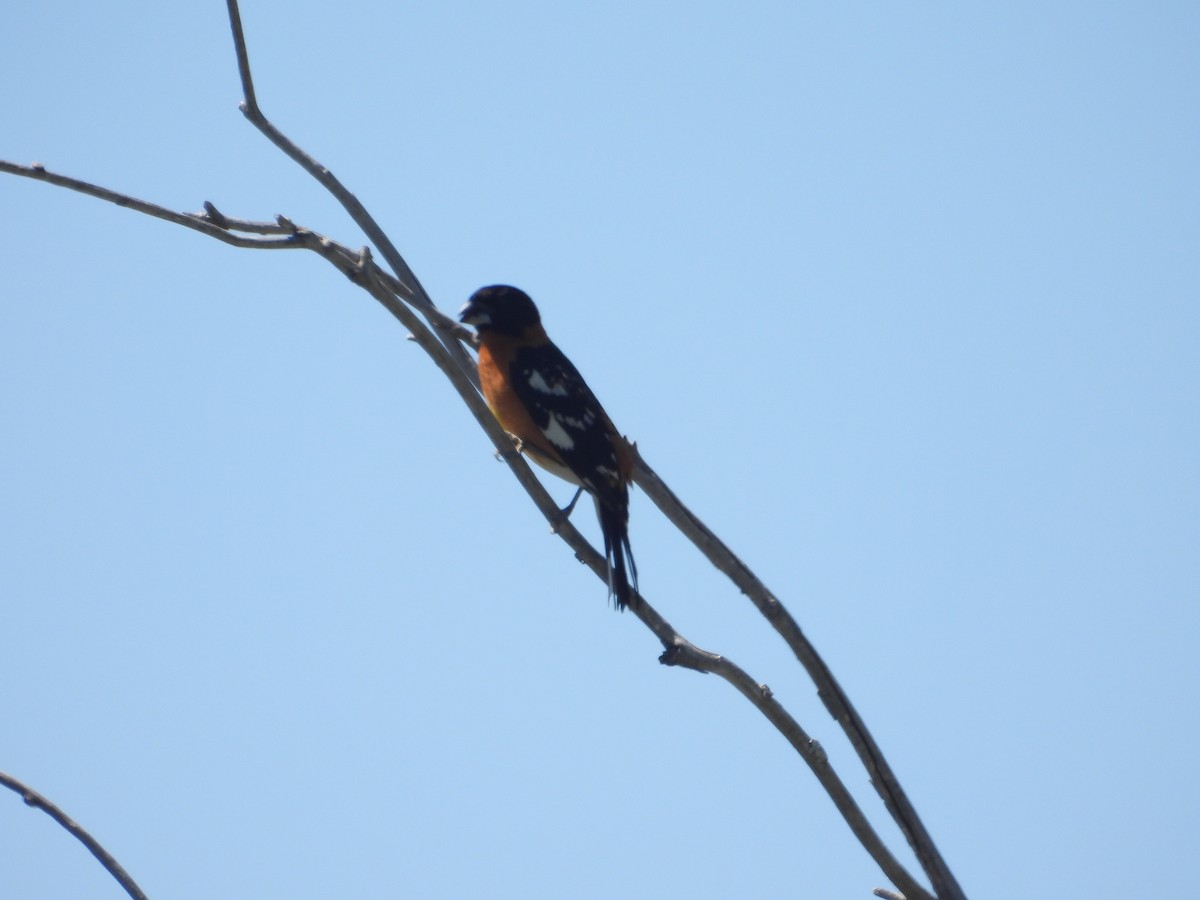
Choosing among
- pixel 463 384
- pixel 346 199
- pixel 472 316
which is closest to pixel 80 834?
pixel 463 384

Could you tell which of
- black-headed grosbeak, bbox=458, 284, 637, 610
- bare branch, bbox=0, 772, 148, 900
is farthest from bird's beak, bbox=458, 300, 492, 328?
bare branch, bbox=0, 772, 148, 900

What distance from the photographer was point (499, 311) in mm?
7281

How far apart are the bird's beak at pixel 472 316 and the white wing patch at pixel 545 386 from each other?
0.68 metres

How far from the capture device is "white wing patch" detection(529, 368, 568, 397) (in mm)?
6582

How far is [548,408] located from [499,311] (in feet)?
3.36

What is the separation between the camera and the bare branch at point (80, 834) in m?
3.15

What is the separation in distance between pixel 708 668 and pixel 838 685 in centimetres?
38

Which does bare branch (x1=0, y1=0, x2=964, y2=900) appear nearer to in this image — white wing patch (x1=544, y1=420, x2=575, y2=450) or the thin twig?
the thin twig

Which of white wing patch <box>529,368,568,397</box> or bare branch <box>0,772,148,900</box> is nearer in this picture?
bare branch <box>0,772,148,900</box>

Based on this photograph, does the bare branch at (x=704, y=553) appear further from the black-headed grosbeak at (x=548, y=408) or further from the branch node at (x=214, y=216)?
the black-headed grosbeak at (x=548, y=408)

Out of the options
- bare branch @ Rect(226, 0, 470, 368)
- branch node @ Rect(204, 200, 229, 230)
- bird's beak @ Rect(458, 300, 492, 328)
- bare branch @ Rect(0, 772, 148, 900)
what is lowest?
bare branch @ Rect(0, 772, 148, 900)

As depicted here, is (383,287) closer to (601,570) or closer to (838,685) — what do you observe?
(601,570)

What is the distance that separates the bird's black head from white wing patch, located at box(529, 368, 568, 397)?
0.65 meters

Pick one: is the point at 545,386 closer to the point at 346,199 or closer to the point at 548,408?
the point at 548,408
